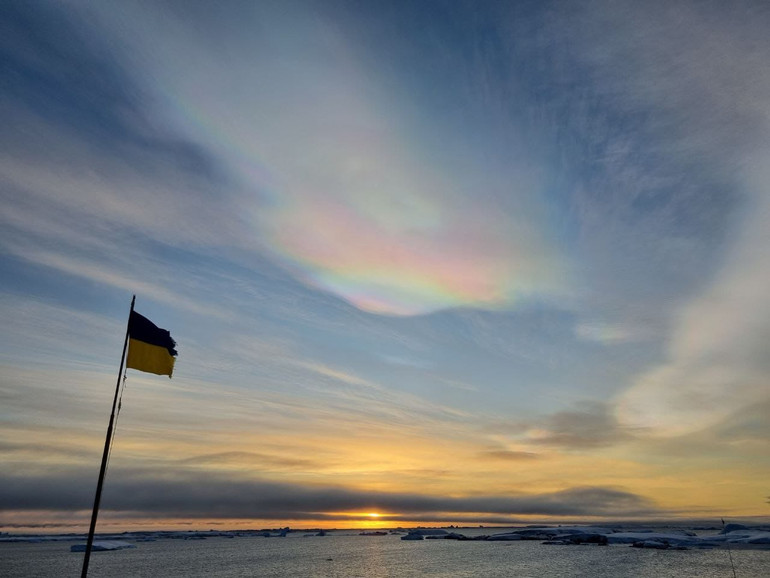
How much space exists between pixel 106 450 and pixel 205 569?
405 feet

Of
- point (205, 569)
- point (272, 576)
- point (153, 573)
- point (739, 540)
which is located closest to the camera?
point (272, 576)

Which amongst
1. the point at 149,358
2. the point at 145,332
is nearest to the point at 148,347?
the point at 149,358

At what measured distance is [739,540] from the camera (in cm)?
16612

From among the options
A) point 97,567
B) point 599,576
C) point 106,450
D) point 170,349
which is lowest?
point 97,567

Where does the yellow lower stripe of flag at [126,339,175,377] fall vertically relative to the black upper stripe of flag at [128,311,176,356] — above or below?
below

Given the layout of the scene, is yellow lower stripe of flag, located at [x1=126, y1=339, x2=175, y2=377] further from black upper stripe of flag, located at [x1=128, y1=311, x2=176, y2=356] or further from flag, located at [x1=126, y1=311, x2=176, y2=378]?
black upper stripe of flag, located at [x1=128, y1=311, x2=176, y2=356]

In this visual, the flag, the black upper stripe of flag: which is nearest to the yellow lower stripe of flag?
the flag

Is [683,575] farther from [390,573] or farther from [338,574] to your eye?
[338,574]

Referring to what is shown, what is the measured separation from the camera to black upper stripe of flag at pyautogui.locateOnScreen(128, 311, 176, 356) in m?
23.2

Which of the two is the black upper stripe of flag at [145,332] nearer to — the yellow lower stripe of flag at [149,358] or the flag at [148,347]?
the flag at [148,347]

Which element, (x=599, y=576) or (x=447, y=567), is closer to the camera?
(x=599, y=576)

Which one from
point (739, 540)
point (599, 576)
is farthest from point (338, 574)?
point (739, 540)

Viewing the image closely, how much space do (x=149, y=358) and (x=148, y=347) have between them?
0.53 meters

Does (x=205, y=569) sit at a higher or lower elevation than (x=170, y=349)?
lower
